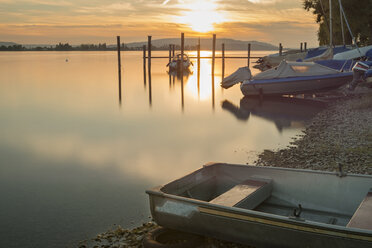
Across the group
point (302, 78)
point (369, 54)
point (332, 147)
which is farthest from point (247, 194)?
point (369, 54)

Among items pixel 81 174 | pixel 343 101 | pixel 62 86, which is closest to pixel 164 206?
pixel 81 174

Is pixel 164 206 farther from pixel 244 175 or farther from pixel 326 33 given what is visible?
pixel 326 33

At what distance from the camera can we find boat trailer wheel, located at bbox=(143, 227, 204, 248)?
6.15 m

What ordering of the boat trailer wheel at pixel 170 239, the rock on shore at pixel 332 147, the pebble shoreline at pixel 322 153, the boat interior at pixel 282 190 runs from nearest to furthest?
1. the boat trailer wheel at pixel 170 239
2. the boat interior at pixel 282 190
3. the pebble shoreline at pixel 322 153
4. the rock on shore at pixel 332 147

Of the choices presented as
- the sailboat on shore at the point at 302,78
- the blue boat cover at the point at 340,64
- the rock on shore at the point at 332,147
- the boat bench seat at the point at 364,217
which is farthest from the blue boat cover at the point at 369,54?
the boat bench seat at the point at 364,217

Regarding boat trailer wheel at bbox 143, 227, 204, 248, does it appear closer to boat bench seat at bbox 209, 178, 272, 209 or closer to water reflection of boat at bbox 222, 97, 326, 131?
boat bench seat at bbox 209, 178, 272, 209

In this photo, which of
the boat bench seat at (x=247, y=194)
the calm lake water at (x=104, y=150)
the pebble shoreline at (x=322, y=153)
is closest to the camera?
the boat bench seat at (x=247, y=194)

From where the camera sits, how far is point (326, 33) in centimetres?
4203

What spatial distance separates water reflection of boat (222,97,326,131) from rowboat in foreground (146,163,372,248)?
11.1 metres

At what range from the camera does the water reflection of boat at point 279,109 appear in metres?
20.1

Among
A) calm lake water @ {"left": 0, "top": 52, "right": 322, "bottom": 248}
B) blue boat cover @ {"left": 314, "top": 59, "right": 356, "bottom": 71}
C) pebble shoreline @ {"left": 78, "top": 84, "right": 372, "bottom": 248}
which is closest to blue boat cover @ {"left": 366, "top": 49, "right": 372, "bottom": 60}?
blue boat cover @ {"left": 314, "top": 59, "right": 356, "bottom": 71}

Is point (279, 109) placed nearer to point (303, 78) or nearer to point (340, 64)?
point (303, 78)

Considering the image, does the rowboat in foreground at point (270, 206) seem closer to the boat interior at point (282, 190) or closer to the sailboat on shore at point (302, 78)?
the boat interior at point (282, 190)

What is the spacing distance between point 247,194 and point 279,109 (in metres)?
17.6
